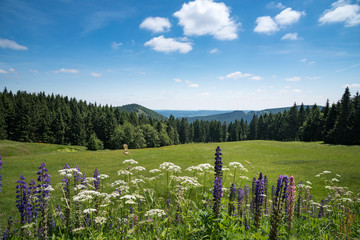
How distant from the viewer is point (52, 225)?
4.68 m

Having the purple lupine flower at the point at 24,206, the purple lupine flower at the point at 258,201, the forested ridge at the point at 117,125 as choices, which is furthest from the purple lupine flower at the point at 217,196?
the forested ridge at the point at 117,125

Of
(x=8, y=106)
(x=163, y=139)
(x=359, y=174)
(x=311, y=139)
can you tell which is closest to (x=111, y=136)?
(x=163, y=139)

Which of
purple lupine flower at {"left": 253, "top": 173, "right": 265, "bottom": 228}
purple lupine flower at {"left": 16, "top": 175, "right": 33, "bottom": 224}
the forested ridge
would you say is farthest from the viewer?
the forested ridge

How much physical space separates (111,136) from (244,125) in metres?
89.9

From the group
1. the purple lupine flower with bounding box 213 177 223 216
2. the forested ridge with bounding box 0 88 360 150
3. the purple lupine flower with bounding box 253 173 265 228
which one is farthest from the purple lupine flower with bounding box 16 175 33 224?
the forested ridge with bounding box 0 88 360 150

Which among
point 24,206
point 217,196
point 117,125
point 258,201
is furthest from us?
point 117,125

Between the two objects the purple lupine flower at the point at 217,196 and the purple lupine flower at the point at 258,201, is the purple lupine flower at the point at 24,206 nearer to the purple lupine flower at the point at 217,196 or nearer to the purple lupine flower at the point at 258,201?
the purple lupine flower at the point at 217,196

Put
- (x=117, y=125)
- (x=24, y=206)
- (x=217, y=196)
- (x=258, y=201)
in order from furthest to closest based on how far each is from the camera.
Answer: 1. (x=117, y=125)
2. (x=24, y=206)
3. (x=258, y=201)
4. (x=217, y=196)

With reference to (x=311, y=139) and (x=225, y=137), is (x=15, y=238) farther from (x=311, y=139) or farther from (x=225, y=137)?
(x=225, y=137)

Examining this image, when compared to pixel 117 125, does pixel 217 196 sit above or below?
above

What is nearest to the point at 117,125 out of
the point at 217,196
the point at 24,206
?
the point at 24,206

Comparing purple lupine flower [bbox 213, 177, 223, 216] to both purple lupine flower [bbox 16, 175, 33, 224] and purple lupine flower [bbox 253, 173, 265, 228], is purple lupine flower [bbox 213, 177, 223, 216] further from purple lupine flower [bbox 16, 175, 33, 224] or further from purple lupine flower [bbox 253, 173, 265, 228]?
purple lupine flower [bbox 16, 175, 33, 224]

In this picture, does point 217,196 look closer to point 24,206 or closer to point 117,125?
point 24,206

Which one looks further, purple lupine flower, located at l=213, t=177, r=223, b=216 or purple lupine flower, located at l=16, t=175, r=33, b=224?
purple lupine flower, located at l=16, t=175, r=33, b=224
